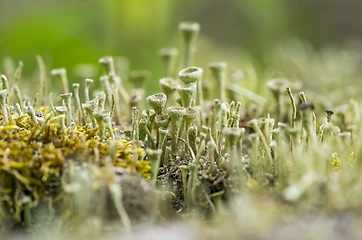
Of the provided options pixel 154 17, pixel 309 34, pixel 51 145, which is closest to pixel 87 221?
pixel 51 145

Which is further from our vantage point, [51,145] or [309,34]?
[309,34]

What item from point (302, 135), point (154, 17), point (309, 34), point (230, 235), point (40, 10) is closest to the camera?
point (230, 235)

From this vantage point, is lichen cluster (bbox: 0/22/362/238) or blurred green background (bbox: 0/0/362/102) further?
blurred green background (bbox: 0/0/362/102)

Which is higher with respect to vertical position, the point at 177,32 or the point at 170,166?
the point at 177,32

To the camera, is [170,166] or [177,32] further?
[177,32]

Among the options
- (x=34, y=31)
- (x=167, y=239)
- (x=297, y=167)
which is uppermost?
(x=34, y=31)

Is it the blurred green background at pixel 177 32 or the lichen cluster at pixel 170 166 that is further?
the blurred green background at pixel 177 32

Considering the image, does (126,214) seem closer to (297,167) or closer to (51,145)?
(51,145)

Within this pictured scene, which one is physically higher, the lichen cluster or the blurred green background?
the blurred green background
